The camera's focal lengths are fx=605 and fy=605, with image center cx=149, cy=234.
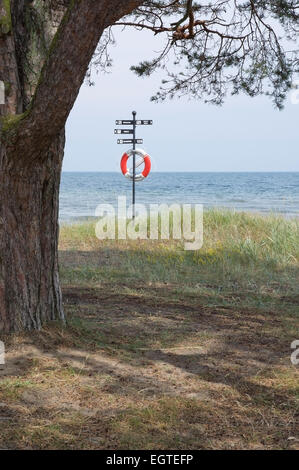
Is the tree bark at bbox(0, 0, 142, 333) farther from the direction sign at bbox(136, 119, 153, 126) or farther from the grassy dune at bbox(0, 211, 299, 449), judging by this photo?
the direction sign at bbox(136, 119, 153, 126)

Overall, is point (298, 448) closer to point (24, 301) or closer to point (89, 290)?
point (24, 301)

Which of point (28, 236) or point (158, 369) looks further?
point (28, 236)

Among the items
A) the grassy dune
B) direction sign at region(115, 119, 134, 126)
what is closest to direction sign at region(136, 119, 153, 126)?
direction sign at region(115, 119, 134, 126)

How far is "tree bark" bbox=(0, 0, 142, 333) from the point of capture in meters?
3.12

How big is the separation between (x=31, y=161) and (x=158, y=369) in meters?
1.38

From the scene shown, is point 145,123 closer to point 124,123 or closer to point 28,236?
point 124,123

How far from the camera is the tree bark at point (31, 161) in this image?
3.12 meters

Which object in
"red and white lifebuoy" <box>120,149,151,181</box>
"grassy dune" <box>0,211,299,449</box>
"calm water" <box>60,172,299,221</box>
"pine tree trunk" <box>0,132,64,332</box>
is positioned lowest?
"calm water" <box>60,172,299,221</box>

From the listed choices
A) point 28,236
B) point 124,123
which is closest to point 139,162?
point 124,123

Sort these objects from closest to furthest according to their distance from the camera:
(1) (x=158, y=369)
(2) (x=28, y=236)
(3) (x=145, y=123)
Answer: (1) (x=158, y=369)
(2) (x=28, y=236)
(3) (x=145, y=123)

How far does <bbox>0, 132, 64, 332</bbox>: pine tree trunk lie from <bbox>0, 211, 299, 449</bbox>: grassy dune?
6.6 inches

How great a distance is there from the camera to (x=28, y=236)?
356 centimetres
